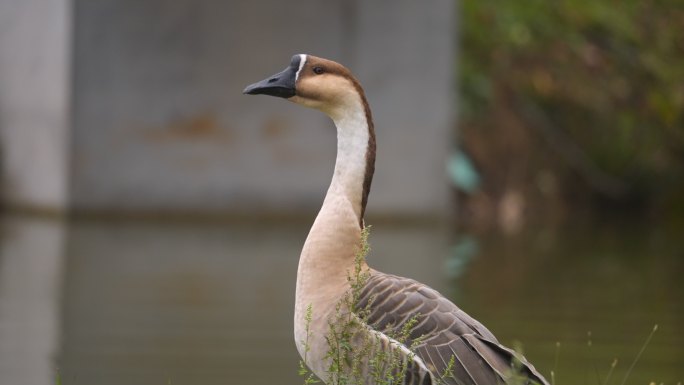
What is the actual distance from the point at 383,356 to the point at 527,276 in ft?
→ 20.6

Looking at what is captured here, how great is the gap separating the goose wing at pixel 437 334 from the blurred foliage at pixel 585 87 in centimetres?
1148

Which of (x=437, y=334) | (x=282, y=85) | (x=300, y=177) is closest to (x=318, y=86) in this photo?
A: (x=282, y=85)

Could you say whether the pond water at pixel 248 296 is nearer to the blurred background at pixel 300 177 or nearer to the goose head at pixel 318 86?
the blurred background at pixel 300 177

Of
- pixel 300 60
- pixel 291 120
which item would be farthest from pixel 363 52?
pixel 300 60

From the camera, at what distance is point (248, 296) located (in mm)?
8711

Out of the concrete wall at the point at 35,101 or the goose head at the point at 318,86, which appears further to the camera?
the concrete wall at the point at 35,101

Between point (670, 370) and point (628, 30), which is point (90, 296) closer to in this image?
point (670, 370)

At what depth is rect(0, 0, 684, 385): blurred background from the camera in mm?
7512

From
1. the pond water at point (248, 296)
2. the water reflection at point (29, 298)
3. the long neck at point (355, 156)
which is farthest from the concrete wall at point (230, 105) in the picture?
the long neck at point (355, 156)

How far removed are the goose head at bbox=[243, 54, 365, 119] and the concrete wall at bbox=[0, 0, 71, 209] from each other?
7.81 meters

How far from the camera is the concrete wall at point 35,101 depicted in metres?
12.6

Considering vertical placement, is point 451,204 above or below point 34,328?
below

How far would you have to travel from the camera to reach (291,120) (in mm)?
13180

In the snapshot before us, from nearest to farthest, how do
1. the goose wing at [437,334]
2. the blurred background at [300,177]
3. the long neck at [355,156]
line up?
the goose wing at [437,334], the long neck at [355,156], the blurred background at [300,177]
